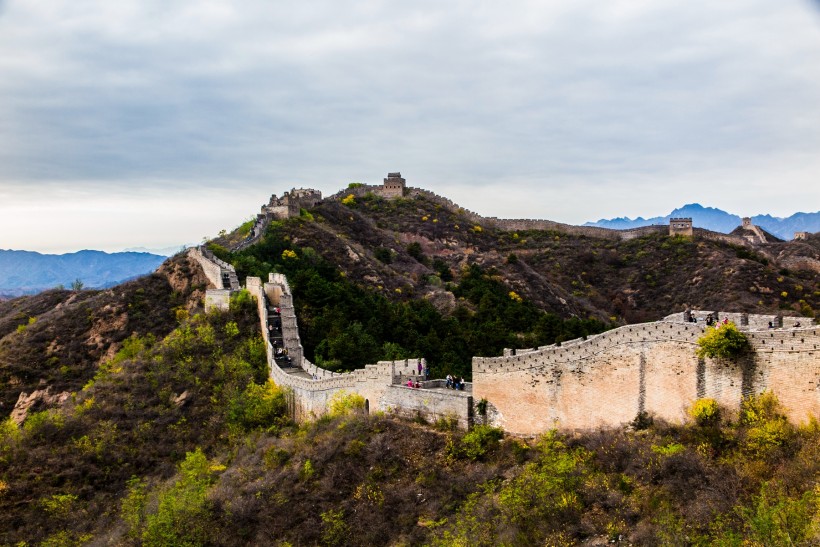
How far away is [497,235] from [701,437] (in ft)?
253

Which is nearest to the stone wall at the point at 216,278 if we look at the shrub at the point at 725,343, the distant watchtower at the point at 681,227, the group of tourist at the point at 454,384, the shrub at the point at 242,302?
the shrub at the point at 242,302

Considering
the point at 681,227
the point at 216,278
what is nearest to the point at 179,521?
the point at 216,278

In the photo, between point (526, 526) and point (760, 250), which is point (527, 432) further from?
point (760, 250)

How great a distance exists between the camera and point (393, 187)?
106562 mm

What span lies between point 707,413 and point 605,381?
12.2 feet

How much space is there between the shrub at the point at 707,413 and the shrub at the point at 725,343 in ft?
4.70

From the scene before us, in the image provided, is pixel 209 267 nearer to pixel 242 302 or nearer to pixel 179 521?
pixel 242 302

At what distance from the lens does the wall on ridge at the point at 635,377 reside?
2030 cm

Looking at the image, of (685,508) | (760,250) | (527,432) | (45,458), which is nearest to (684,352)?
(685,508)

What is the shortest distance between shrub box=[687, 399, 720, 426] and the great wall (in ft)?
0.87

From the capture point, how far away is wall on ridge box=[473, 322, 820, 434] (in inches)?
799

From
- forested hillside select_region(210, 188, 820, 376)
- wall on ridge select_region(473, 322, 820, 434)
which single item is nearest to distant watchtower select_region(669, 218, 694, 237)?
forested hillside select_region(210, 188, 820, 376)

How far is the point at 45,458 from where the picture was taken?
35438 millimetres

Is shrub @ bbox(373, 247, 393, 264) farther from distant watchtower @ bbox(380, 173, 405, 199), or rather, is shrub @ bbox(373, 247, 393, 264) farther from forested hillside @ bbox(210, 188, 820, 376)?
distant watchtower @ bbox(380, 173, 405, 199)
